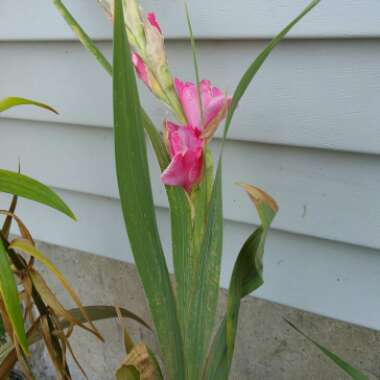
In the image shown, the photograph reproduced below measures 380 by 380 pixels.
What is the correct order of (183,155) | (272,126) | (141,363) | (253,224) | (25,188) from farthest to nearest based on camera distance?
(253,224) < (272,126) < (25,188) < (141,363) < (183,155)

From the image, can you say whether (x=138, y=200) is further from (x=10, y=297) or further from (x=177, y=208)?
(x=10, y=297)

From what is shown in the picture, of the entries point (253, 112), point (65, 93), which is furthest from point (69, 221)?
point (253, 112)

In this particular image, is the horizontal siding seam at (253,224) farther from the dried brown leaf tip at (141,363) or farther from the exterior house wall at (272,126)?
the dried brown leaf tip at (141,363)

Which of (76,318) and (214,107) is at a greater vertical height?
(214,107)

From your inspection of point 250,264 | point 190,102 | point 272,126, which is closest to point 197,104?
point 190,102

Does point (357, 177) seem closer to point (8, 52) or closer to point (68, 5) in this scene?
point (68, 5)

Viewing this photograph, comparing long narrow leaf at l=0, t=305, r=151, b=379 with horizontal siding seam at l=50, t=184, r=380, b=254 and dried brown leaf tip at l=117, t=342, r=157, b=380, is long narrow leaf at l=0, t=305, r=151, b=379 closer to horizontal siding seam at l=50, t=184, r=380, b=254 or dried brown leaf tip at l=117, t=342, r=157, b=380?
dried brown leaf tip at l=117, t=342, r=157, b=380

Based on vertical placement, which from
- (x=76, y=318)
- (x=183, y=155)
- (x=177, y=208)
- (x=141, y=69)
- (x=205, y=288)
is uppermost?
(x=141, y=69)
